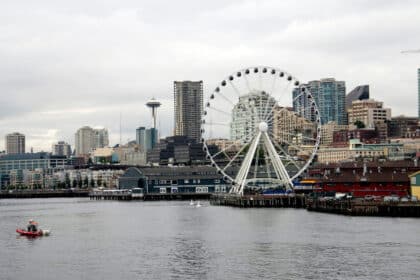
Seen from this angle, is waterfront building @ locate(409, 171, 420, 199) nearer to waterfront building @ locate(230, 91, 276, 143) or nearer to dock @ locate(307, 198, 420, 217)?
dock @ locate(307, 198, 420, 217)

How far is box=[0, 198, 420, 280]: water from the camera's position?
174ft

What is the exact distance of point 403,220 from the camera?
8275 centimetres

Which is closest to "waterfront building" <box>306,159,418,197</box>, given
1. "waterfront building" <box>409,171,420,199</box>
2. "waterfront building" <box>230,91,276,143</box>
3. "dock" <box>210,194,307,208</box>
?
"dock" <box>210,194,307,208</box>

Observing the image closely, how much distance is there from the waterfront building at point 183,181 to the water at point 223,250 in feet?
284

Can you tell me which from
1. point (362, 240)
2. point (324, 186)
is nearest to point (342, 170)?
point (324, 186)

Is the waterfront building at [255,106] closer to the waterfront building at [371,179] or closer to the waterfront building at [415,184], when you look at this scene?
the waterfront building at [371,179]

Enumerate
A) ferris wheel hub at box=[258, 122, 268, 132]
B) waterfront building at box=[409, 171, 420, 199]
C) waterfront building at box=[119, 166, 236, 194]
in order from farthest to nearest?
1. waterfront building at box=[119, 166, 236, 194]
2. ferris wheel hub at box=[258, 122, 268, 132]
3. waterfront building at box=[409, 171, 420, 199]

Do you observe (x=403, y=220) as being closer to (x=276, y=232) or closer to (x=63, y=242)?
(x=276, y=232)

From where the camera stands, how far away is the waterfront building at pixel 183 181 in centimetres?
18062

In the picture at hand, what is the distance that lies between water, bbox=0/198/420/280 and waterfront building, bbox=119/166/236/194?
86464 mm

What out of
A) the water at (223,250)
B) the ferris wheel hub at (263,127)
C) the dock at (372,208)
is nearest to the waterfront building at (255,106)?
the ferris wheel hub at (263,127)

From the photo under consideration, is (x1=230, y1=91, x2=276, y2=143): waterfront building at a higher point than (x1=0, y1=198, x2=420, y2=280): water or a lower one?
higher

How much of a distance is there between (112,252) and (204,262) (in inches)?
373

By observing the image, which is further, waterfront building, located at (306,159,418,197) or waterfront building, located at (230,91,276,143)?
waterfront building, located at (230,91,276,143)
